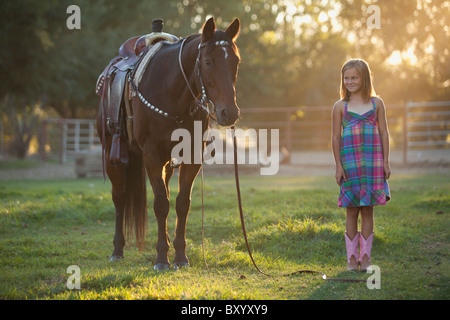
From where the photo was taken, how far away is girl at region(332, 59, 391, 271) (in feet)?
14.1

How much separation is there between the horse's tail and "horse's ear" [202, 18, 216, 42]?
1913mm

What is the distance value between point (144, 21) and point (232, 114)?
925 inches

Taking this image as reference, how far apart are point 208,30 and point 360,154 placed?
5.23ft

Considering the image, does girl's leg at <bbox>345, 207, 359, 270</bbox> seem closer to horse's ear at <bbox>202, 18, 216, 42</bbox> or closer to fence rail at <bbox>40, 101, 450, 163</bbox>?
horse's ear at <bbox>202, 18, 216, 42</bbox>

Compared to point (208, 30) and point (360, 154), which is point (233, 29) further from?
point (360, 154)

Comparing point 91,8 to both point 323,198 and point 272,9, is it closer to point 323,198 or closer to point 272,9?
point 272,9

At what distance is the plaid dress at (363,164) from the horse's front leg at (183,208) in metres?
1.40

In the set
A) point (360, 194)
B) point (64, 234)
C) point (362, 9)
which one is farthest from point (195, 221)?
point (362, 9)

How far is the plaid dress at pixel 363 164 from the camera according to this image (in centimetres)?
429
